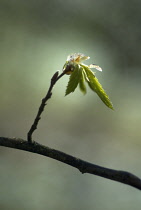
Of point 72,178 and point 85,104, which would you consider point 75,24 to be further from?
point 72,178

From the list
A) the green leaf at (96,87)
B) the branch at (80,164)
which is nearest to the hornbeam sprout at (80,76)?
the green leaf at (96,87)

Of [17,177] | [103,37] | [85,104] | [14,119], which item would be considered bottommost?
[17,177]

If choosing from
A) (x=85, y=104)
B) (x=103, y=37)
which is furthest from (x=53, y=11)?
(x=85, y=104)

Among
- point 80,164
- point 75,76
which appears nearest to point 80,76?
point 75,76

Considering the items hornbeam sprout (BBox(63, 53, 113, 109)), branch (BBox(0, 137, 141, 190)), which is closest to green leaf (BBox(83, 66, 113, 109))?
hornbeam sprout (BBox(63, 53, 113, 109))

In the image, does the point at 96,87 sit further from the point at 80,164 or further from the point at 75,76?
the point at 80,164

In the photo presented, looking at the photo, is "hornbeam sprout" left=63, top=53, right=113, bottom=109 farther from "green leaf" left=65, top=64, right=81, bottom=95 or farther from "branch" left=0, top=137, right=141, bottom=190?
"branch" left=0, top=137, right=141, bottom=190

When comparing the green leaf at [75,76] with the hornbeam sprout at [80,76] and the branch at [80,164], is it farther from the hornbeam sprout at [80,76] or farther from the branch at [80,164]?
the branch at [80,164]
